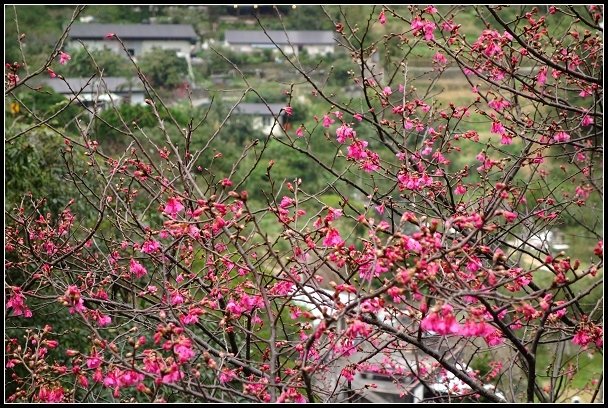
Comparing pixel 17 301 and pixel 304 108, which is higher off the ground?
pixel 304 108

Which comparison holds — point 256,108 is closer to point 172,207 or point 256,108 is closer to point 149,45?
point 149,45

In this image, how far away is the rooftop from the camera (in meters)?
24.9

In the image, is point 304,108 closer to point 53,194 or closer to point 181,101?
point 181,101

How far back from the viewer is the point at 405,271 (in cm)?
144

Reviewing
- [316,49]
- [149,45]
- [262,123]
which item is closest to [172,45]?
[149,45]

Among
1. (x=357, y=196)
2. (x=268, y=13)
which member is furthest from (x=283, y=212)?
(x=268, y=13)

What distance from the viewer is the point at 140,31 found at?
25.4m

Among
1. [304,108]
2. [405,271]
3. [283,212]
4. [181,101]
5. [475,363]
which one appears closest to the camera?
[405,271]

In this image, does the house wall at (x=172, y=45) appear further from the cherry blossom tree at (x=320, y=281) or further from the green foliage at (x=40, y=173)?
the cherry blossom tree at (x=320, y=281)

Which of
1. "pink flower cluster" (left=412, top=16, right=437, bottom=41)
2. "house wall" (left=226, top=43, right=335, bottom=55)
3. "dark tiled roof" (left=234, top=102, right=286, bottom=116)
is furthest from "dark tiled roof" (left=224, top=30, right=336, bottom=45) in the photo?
"pink flower cluster" (left=412, top=16, right=437, bottom=41)

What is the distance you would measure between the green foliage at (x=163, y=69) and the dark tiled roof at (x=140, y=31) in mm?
4724

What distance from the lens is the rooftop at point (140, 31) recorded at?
24.9 metres

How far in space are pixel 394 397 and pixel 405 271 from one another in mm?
6647

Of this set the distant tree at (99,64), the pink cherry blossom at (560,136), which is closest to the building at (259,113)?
the distant tree at (99,64)
